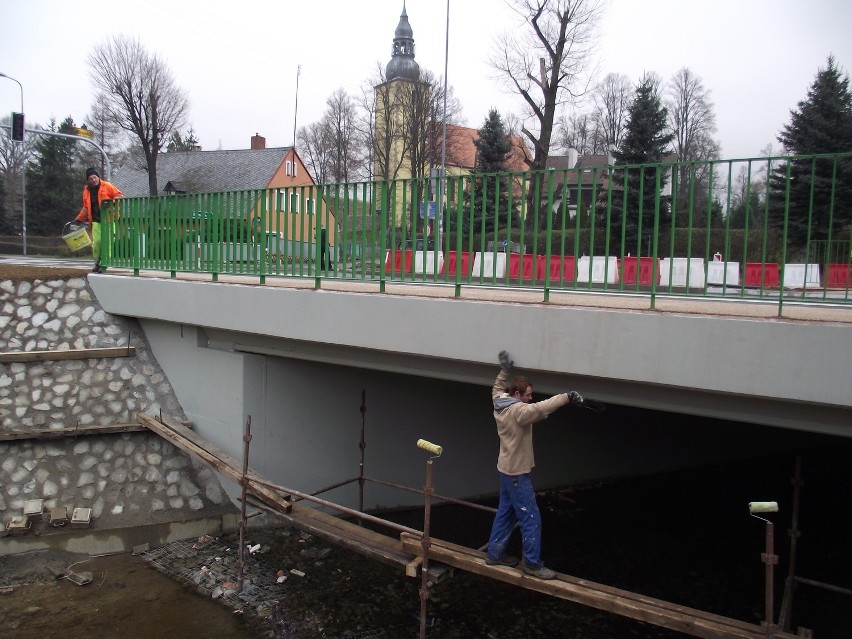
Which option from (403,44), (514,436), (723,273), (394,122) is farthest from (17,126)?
(403,44)

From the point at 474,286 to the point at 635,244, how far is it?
1.50m

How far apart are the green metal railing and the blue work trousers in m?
1.58

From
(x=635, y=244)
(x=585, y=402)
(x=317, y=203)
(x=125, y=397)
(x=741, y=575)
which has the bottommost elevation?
(x=741, y=575)

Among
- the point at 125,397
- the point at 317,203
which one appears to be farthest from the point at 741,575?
the point at 125,397

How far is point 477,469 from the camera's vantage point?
9.70m

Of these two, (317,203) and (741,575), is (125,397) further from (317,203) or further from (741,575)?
(741,575)

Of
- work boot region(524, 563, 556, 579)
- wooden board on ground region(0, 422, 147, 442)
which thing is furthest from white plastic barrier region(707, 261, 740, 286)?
wooden board on ground region(0, 422, 147, 442)

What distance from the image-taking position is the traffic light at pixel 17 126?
19.1 m

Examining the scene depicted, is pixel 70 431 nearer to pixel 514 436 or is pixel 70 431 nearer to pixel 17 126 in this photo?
pixel 514 436

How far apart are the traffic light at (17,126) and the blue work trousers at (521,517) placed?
20.3m

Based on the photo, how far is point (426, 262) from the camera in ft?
19.5

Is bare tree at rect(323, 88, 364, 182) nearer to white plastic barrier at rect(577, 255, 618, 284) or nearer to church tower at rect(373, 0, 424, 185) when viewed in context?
church tower at rect(373, 0, 424, 185)

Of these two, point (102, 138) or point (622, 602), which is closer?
point (622, 602)

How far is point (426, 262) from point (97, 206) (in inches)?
253
